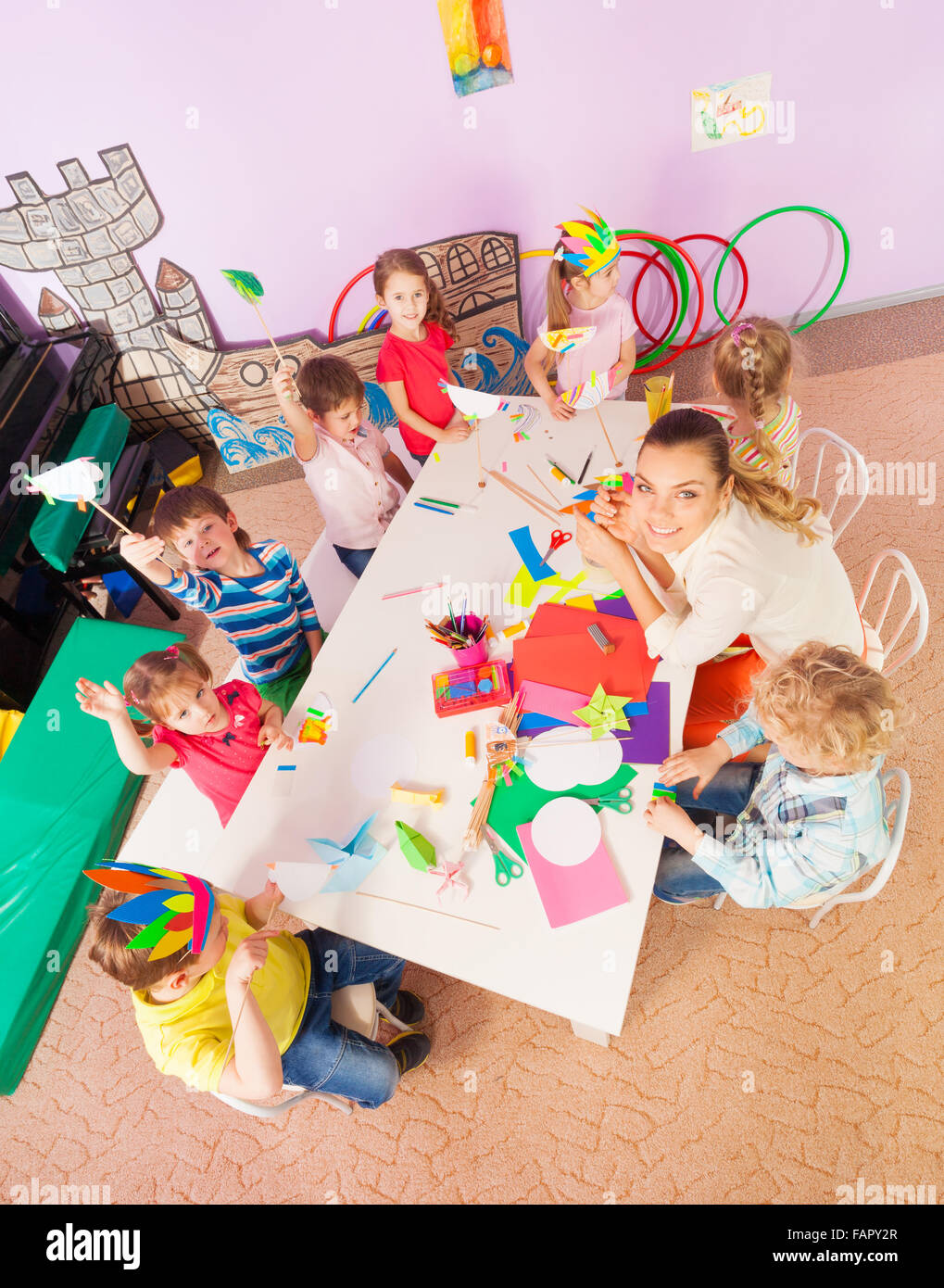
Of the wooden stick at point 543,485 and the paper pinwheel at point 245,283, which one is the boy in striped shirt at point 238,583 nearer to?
the paper pinwheel at point 245,283

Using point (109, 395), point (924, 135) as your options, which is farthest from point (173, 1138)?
point (924, 135)

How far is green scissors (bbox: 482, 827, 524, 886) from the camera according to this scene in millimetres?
1398

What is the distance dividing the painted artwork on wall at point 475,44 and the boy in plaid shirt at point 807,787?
2369 mm

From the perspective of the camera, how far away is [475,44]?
8.14ft

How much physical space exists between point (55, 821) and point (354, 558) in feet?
4.13

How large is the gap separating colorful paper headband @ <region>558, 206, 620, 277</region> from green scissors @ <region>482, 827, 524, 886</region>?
5.96ft

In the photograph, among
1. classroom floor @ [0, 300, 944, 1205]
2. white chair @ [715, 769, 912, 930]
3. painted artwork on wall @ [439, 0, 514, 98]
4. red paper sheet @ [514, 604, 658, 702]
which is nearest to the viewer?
white chair @ [715, 769, 912, 930]

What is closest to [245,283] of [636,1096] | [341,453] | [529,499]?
[341,453]

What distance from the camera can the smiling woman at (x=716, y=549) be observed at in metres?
1.54

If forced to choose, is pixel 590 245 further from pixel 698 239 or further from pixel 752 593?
pixel 752 593

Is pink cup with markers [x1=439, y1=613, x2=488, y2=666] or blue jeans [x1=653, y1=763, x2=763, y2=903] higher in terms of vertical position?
pink cup with markers [x1=439, y1=613, x2=488, y2=666]

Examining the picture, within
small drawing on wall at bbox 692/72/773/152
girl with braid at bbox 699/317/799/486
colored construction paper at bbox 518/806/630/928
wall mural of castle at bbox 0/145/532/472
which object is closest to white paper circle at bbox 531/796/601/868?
colored construction paper at bbox 518/806/630/928

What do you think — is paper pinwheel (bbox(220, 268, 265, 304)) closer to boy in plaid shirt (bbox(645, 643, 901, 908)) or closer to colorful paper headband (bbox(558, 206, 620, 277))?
colorful paper headband (bbox(558, 206, 620, 277))
